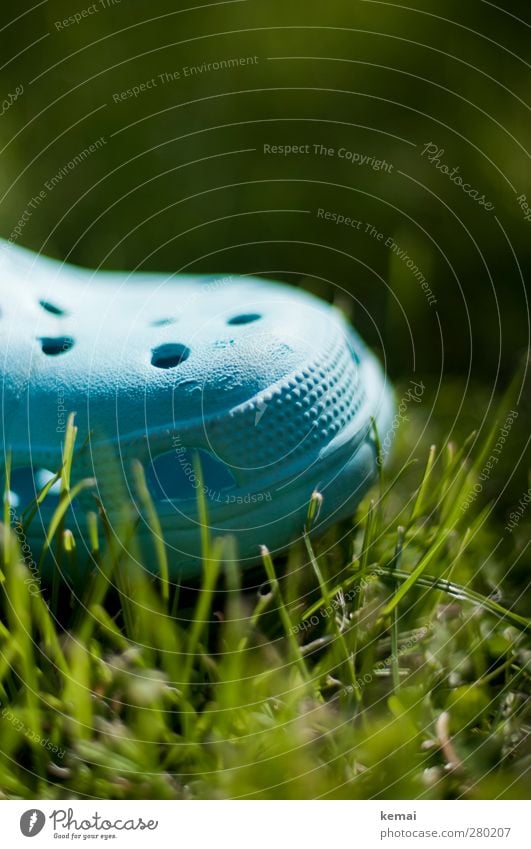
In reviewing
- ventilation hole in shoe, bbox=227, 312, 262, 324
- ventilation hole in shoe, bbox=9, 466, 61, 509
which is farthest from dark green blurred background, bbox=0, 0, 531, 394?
ventilation hole in shoe, bbox=9, 466, 61, 509

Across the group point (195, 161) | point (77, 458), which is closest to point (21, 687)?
point (77, 458)

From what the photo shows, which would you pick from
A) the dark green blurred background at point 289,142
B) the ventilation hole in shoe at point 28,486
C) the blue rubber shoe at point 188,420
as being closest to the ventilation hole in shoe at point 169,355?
the blue rubber shoe at point 188,420

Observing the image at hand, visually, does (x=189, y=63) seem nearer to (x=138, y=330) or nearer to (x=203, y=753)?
(x=138, y=330)

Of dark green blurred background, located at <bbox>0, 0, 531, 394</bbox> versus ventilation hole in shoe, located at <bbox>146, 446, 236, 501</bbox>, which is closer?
ventilation hole in shoe, located at <bbox>146, 446, 236, 501</bbox>

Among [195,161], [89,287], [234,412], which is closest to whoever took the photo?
[234,412]

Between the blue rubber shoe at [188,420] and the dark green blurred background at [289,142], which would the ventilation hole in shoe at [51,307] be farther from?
the dark green blurred background at [289,142]

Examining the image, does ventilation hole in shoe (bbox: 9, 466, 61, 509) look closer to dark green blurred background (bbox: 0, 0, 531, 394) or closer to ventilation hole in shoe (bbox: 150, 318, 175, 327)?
ventilation hole in shoe (bbox: 150, 318, 175, 327)
